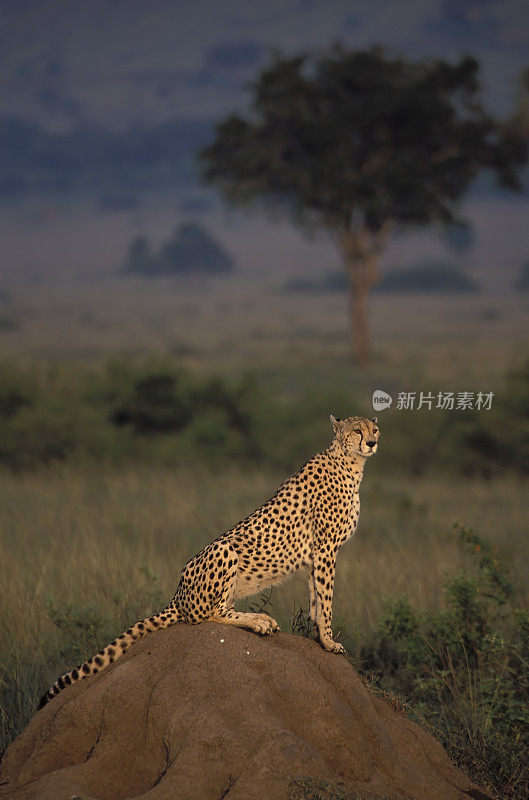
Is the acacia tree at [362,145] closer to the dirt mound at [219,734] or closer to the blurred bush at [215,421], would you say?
the blurred bush at [215,421]

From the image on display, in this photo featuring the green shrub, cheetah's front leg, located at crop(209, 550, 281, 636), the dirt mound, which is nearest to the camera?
the dirt mound

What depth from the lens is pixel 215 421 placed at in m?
15.5

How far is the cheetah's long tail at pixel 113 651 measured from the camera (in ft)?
12.8

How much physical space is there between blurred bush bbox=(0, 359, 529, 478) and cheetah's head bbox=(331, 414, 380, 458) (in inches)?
409

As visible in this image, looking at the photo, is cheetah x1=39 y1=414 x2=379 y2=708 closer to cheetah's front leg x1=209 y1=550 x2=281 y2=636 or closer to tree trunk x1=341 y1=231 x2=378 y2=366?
cheetah's front leg x1=209 y1=550 x2=281 y2=636

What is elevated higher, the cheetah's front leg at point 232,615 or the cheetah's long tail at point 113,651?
the cheetah's front leg at point 232,615

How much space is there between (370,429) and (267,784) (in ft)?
5.22

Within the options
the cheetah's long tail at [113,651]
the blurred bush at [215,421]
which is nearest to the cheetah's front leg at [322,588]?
the cheetah's long tail at [113,651]

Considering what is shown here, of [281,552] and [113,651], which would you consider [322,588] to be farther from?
[113,651]

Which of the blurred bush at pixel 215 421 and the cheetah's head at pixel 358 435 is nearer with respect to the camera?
the cheetah's head at pixel 358 435

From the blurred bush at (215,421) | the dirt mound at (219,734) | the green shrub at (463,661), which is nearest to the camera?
the dirt mound at (219,734)

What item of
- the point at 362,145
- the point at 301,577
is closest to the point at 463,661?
the point at 301,577

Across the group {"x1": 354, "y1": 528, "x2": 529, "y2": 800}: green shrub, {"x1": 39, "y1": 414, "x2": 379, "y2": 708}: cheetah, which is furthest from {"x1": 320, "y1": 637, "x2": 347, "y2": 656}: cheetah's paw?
{"x1": 354, "y1": 528, "x2": 529, "y2": 800}: green shrub

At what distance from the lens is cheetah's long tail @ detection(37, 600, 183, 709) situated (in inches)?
154
